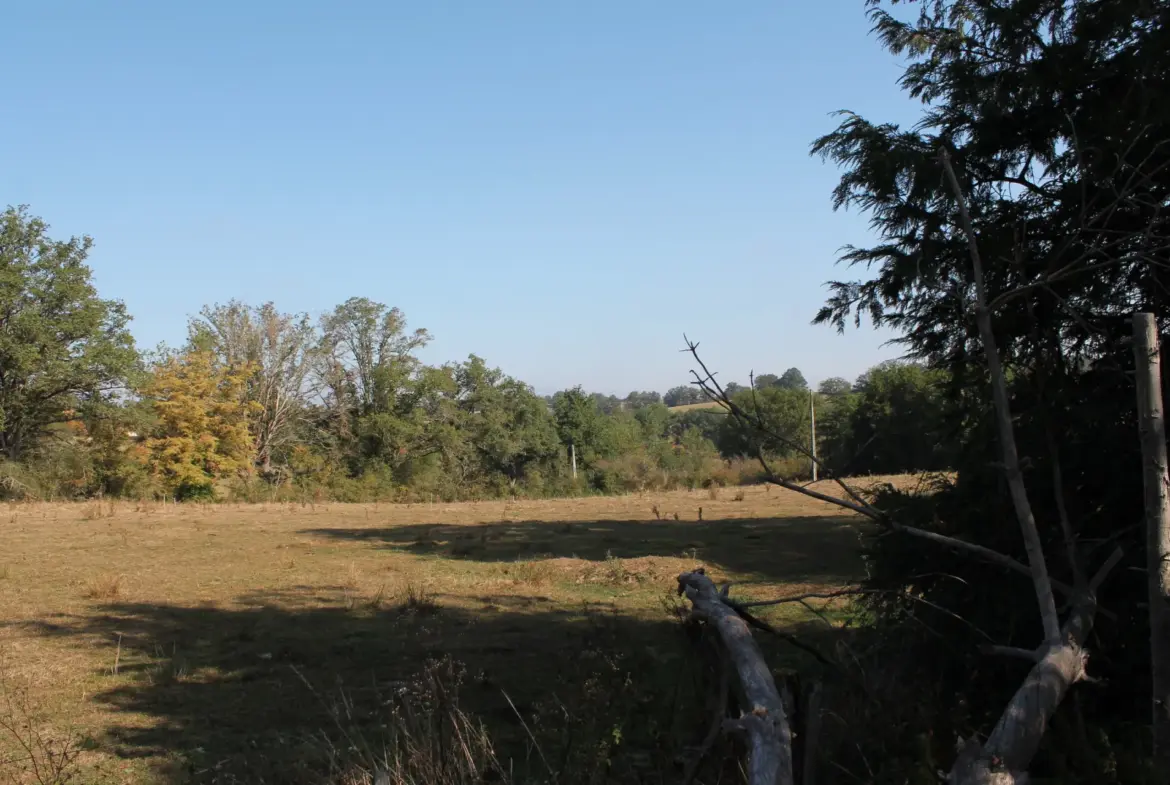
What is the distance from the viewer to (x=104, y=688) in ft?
23.5

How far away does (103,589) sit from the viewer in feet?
38.2

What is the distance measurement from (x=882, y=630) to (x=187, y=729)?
478 cm

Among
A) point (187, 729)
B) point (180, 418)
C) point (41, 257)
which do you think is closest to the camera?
point (187, 729)

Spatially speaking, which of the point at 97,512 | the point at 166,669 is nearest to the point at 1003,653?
the point at 166,669

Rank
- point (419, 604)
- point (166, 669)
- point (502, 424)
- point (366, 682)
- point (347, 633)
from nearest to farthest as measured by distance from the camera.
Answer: point (366, 682)
point (166, 669)
point (347, 633)
point (419, 604)
point (502, 424)

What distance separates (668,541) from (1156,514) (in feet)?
47.0

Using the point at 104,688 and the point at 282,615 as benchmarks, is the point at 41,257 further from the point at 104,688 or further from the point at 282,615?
the point at 104,688

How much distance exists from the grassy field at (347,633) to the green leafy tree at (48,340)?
1665cm

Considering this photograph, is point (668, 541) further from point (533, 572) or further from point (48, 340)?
point (48, 340)

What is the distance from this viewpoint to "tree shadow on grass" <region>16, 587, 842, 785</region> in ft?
14.7

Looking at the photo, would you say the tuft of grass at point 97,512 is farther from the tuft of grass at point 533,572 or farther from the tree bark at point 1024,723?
the tree bark at point 1024,723

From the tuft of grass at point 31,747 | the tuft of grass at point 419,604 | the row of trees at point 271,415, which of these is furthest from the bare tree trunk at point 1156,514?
the row of trees at point 271,415

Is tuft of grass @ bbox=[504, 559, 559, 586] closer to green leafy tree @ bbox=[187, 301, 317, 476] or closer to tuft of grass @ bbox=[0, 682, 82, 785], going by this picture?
tuft of grass @ bbox=[0, 682, 82, 785]

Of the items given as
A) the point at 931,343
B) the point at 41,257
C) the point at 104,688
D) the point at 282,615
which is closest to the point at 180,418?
the point at 41,257
